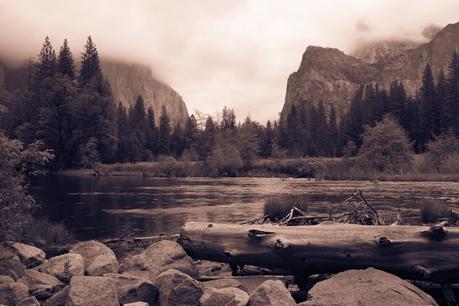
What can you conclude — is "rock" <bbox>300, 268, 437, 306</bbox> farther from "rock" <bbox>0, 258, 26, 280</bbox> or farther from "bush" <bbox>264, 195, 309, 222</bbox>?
"bush" <bbox>264, 195, 309, 222</bbox>

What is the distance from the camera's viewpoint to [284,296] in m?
7.01

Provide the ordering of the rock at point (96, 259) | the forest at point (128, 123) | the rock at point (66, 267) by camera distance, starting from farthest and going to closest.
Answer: the forest at point (128, 123), the rock at point (96, 259), the rock at point (66, 267)

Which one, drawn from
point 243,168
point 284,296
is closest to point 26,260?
point 284,296

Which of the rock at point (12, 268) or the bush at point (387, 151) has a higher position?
the bush at point (387, 151)

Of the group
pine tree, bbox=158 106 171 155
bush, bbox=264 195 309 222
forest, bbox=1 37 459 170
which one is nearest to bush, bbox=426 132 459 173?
forest, bbox=1 37 459 170

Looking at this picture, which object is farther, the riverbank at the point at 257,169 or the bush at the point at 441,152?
the riverbank at the point at 257,169

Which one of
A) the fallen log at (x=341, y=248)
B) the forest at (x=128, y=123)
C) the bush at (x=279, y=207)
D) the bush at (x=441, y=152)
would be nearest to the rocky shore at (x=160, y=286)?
the fallen log at (x=341, y=248)

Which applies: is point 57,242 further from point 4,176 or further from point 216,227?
point 216,227

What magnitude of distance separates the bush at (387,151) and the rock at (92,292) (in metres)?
56.2

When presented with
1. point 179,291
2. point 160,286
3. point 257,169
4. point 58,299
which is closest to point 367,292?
point 179,291

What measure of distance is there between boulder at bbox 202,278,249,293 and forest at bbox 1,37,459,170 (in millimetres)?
56921

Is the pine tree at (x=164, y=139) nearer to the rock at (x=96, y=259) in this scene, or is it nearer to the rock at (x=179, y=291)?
the rock at (x=96, y=259)

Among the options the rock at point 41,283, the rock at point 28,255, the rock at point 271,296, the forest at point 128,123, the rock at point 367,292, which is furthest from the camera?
the forest at point 128,123

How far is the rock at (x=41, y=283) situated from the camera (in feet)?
26.6
